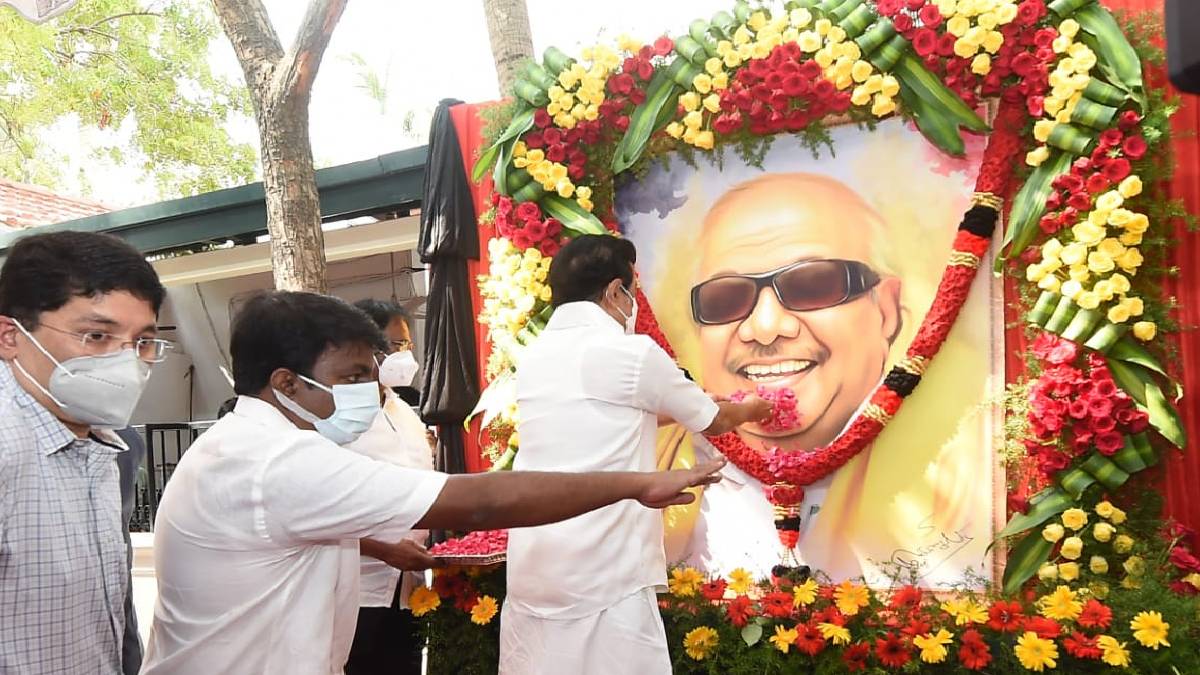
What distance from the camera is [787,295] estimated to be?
4.05m

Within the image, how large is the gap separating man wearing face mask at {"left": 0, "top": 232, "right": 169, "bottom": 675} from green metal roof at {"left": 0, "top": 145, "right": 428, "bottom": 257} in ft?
12.9

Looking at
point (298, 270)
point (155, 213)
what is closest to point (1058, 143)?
point (298, 270)

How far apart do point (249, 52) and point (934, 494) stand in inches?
169

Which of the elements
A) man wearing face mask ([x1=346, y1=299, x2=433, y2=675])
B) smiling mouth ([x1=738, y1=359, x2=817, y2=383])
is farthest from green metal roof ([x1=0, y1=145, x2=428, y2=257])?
smiling mouth ([x1=738, y1=359, x2=817, y2=383])

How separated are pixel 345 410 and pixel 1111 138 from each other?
2.76 metres

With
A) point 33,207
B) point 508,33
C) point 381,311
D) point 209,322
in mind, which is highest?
point 33,207

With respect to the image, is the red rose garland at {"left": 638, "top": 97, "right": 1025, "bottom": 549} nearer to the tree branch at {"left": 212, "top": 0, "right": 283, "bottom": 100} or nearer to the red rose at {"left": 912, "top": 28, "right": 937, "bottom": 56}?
the red rose at {"left": 912, "top": 28, "right": 937, "bottom": 56}

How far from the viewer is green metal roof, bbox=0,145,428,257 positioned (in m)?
6.16

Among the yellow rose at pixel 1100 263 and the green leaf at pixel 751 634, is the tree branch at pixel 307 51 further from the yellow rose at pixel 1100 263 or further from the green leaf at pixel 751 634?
the yellow rose at pixel 1100 263

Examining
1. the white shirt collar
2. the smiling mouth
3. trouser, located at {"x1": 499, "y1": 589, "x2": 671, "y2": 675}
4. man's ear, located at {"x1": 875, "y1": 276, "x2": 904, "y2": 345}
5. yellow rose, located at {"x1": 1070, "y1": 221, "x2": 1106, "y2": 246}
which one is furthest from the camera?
the smiling mouth

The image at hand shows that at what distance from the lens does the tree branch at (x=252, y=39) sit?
534cm

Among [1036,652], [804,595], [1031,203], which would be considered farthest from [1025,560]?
[1031,203]

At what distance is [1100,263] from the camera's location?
3.27 m

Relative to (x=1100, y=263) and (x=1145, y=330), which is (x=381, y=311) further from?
(x=1145, y=330)
